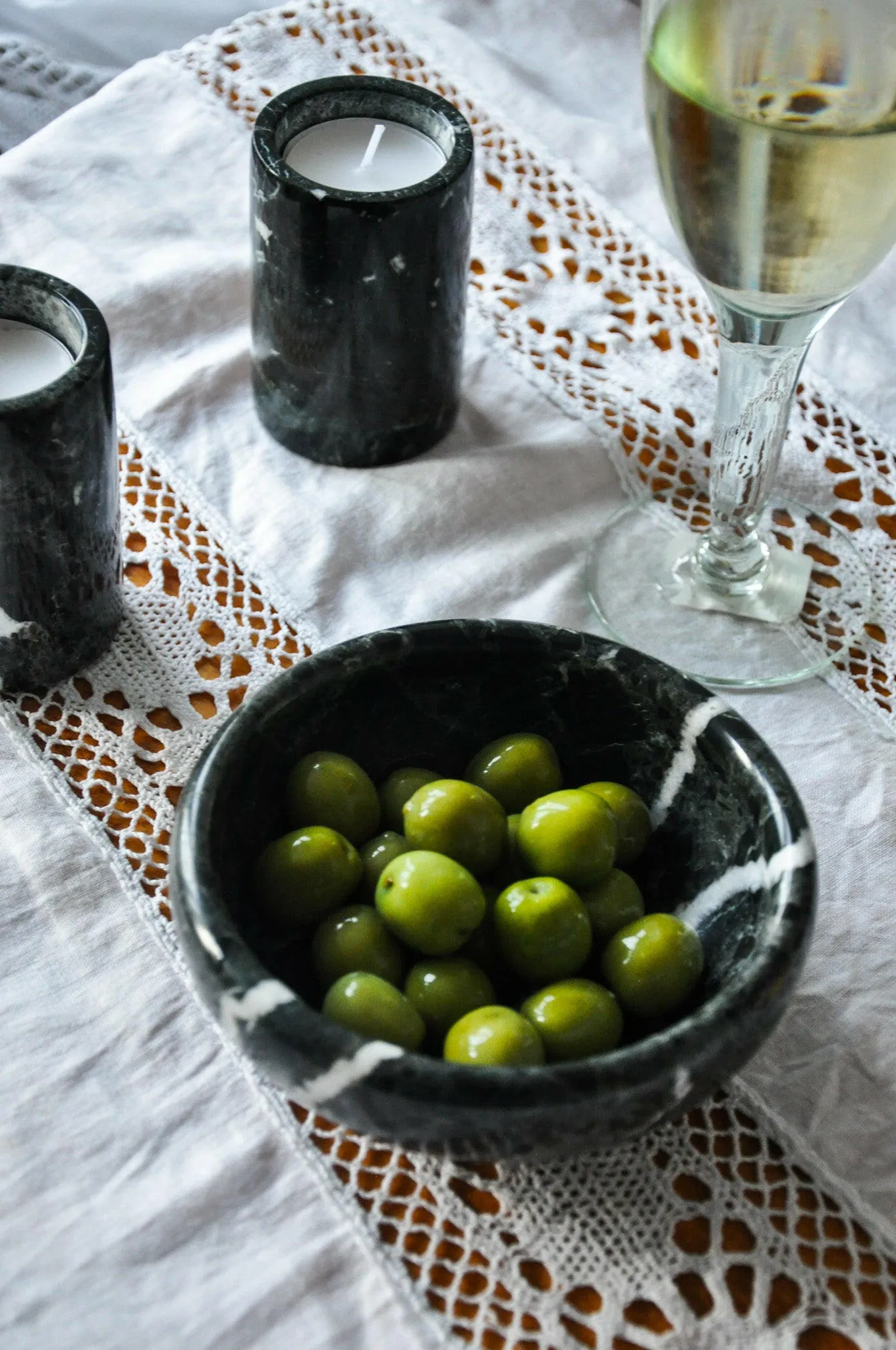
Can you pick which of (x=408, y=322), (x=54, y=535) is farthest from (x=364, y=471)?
(x=54, y=535)

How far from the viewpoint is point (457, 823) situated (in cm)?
50

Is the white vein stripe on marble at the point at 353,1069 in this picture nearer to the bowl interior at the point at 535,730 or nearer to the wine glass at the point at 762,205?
the bowl interior at the point at 535,730

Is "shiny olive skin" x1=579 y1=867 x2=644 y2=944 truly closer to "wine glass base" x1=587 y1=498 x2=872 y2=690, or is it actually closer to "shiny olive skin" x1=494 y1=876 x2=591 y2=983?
"shiny olive skin" x1=494 y1=876 x2=591 y2=983

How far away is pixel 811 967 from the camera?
0.57m

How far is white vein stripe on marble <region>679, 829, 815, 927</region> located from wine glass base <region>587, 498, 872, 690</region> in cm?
17

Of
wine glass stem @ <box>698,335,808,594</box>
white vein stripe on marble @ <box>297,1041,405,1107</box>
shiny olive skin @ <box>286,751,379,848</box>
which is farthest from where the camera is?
wine glass stem @ <box>698,335,808,594</box>

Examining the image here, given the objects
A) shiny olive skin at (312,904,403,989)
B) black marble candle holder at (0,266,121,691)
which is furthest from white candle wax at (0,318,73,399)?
shiny olive skin at (312,904,403,989)

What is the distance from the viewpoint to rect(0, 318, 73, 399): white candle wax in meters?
0.59

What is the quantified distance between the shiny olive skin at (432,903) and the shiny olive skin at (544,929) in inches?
0.4

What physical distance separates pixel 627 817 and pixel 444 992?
99 millimetres

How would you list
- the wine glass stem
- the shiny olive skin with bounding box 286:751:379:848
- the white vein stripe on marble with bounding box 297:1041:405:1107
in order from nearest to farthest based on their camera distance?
the white vein stripe on marble with bounding box 297:1041:405:1107, the shiny olive skin with bounding box 286:751:379:848, the wine glass stem

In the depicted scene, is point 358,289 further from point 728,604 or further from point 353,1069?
point 353,1069

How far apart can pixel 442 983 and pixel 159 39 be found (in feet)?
2.92

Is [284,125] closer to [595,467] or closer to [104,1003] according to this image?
[595,467]
